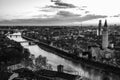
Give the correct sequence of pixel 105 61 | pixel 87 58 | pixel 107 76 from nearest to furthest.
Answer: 1. pixel 107 76
2. pixel 105 61
3. pixel 87 58

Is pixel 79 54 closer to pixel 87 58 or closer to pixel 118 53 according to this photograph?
pixel 87 58

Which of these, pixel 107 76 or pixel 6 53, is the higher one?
pixel 6 53

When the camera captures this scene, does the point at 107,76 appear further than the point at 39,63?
No

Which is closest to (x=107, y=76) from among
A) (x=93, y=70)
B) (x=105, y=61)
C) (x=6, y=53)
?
(x=93, y=70)

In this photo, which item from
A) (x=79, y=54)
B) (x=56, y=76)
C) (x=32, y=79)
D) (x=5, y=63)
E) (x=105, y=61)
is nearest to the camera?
(x=32, y=79)

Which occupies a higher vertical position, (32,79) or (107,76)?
(32,79)

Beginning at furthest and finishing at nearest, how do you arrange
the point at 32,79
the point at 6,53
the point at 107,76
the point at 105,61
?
the point at 105,61
the point at 6,53
the point at 107,76
the point at 32,79

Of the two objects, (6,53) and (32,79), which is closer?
(32,79)

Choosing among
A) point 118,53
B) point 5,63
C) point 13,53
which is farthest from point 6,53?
point 118,53

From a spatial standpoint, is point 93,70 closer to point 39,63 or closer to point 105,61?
point 105,61
